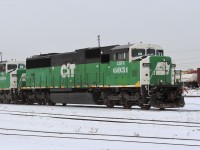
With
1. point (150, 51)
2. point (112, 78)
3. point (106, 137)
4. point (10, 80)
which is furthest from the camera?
point (10, 80)

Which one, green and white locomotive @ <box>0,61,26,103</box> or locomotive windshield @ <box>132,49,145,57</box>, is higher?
locomotive windshield @ <box>132,49,145,57</box>

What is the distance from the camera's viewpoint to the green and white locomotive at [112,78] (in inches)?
787

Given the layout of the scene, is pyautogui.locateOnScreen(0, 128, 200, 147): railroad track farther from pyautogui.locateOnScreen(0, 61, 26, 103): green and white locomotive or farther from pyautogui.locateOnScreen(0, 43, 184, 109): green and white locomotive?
pyautogui.locateOnScreen(0, 61, 26, 103): green and white locomotive

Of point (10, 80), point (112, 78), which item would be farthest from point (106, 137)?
point (10, 80)

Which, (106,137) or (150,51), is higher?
(150,51)

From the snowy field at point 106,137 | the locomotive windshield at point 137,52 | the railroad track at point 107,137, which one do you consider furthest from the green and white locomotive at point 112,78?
the railroad track at point 107,137

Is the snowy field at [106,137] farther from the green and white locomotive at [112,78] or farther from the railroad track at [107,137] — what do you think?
the green and white locomotive at [112,78]

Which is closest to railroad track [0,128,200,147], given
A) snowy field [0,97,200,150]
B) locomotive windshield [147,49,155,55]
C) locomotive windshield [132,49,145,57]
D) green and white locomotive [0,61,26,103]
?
snowy field [0,97,200,150]

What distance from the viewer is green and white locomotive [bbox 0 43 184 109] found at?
1998 centimetres

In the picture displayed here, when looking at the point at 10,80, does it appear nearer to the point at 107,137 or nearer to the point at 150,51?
the point at 150,51

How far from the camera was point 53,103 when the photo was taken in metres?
27.1

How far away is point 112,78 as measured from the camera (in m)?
21.7

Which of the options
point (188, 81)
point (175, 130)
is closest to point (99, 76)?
point (175, 130)

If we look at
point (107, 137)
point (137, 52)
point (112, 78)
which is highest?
point (137, 52)
